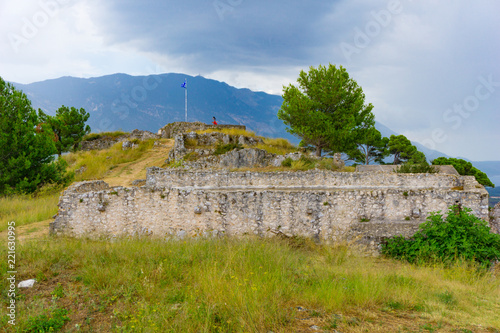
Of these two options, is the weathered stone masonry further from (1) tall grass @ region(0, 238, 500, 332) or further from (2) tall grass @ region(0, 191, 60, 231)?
(1) tall grass @ region(0, 238, 500, 332)

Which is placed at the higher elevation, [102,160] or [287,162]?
[102,160]

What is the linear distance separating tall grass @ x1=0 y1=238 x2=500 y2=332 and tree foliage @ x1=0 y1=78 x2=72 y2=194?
10.0 meters

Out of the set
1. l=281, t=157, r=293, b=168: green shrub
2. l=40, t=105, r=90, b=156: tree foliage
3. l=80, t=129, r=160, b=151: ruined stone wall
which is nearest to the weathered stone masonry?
l=281, t=157, r=293, b=168: green shrub

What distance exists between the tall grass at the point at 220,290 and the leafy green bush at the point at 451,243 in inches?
52.5

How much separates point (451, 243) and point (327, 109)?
18690 millimetres

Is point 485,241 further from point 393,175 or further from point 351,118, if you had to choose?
point 351,118

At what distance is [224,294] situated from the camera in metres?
4.23

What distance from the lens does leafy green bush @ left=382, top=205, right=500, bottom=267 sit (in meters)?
7.89

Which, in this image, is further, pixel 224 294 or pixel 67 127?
pixel 67 127

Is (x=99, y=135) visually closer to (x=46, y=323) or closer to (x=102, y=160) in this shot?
(x=102, y=160)

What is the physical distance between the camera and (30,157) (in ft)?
46.9

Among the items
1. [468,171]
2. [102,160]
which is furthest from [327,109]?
[102,160]

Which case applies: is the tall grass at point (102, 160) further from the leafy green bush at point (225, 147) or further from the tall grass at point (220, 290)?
the tall grass at point (220, 290)

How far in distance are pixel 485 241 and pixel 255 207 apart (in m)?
6.95
